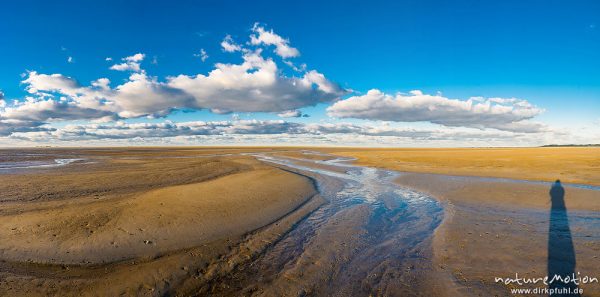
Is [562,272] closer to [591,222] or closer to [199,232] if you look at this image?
[591,222]

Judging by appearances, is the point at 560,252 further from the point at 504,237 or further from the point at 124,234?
the point at 124,234

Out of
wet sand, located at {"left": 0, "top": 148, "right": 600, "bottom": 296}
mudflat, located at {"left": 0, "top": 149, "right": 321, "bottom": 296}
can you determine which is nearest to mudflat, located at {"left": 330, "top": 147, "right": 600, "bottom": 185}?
wet sand, located at {"left": 0, "top": 148, "right": 600, "bottom": 296}

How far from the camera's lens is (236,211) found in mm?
13664

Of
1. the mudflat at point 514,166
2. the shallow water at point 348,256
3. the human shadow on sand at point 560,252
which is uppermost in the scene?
the mudflat at point 514,166

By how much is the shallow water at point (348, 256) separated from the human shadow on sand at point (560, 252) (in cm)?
276

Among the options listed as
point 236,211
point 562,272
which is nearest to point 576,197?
point 562,272

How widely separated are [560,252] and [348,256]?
626cm

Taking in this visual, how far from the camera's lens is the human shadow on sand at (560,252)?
21.8 feet

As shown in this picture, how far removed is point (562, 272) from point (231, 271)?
8.48 meters

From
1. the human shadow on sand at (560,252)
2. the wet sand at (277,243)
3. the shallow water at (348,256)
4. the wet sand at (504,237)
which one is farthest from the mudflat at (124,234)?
the human shadow on sand at (560,252)

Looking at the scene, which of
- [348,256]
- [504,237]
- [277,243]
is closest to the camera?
[348,256]

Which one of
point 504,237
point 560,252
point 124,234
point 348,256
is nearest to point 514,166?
point 504,237

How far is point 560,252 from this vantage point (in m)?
8.55

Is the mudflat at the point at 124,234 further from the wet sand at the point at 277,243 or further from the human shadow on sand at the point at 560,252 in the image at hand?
the human shadow on sand at the point at 560,252
